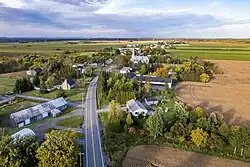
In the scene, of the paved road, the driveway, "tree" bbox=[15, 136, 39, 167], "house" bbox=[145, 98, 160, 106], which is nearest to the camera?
"tree" bbox=[15, 136, 39, 167]

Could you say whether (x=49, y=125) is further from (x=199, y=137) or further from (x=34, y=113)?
(x=199, y=137)

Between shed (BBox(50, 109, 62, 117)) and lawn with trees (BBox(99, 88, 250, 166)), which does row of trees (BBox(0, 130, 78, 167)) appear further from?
shed (BBox(50, 109, 62, 117))

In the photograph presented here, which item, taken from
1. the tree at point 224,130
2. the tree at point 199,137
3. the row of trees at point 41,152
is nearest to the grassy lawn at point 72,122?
the row of trees at point 41,152

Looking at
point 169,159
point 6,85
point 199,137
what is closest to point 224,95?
point 199,137

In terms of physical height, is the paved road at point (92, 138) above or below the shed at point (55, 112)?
below

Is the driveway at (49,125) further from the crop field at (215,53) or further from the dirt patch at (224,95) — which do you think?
the crop field at (215,53)

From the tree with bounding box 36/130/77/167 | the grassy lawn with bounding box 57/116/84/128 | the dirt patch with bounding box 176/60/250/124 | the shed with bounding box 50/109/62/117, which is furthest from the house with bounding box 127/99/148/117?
the tree with bounding box 36/130/77/167
